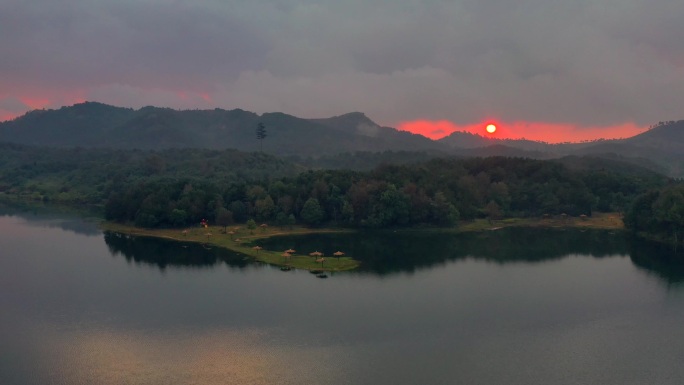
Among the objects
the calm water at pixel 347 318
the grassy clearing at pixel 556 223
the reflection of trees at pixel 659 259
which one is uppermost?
the grassy clearing at pixel 556 223

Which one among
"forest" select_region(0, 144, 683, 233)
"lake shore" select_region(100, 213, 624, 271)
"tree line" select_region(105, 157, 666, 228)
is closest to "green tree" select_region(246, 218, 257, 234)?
"lake shore" select_region(100, 213, 624, 271)

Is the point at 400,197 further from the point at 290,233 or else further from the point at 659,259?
the point at 659,259

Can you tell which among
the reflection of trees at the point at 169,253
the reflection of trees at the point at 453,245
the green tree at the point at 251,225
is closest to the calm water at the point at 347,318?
the reflection of trees at the point at 169,253

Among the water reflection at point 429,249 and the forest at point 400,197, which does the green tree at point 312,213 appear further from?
the water reflection at point 429,249

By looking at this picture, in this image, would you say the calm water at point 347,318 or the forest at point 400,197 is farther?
the forest at point 400,197

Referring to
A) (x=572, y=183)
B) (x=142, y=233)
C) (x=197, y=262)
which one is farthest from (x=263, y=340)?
(x=572, y=183)

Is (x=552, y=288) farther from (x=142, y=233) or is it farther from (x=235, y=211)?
(x=142, y=233)

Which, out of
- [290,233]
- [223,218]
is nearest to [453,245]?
[290,233]

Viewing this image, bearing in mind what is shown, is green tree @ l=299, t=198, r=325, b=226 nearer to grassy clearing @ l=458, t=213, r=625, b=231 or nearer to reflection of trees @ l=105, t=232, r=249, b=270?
reflection of trees @ l=105, t=232, r=249, b=270
